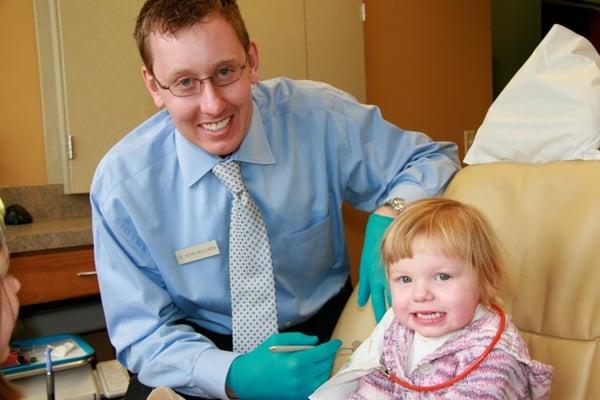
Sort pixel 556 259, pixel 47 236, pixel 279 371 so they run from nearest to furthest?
pixel 556 259 → pixel 279 371 → pixel 47 236

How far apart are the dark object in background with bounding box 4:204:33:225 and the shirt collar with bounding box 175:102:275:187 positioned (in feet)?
3.43

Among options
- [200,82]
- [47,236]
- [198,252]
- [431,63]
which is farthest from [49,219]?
[431,63]

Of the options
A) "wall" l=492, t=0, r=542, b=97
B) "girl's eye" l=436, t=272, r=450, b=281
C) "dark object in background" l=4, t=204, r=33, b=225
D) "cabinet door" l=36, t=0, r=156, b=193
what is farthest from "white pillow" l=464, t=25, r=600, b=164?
"wall" l=492, t=0, r=542, b=97

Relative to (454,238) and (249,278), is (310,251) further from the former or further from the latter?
(454,238)

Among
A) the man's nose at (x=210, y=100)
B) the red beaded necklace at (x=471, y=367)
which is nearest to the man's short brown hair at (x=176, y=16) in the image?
the man's nose at (x=210, y=100)

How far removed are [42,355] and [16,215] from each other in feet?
1.90

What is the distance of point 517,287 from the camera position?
1188 mm

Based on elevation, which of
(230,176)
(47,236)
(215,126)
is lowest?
(47,236)

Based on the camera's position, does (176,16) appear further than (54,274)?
No

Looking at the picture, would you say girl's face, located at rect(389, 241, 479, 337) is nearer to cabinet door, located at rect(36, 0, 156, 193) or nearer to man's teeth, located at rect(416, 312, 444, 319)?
man's teeth, located at rect(416, 312, 444, 319)

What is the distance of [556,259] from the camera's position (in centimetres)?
114

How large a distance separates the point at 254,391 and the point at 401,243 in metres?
0.44

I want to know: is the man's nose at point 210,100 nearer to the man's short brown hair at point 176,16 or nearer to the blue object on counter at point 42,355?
the man's short brown hair at point 176,16

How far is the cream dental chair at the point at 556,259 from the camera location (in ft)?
3.59
